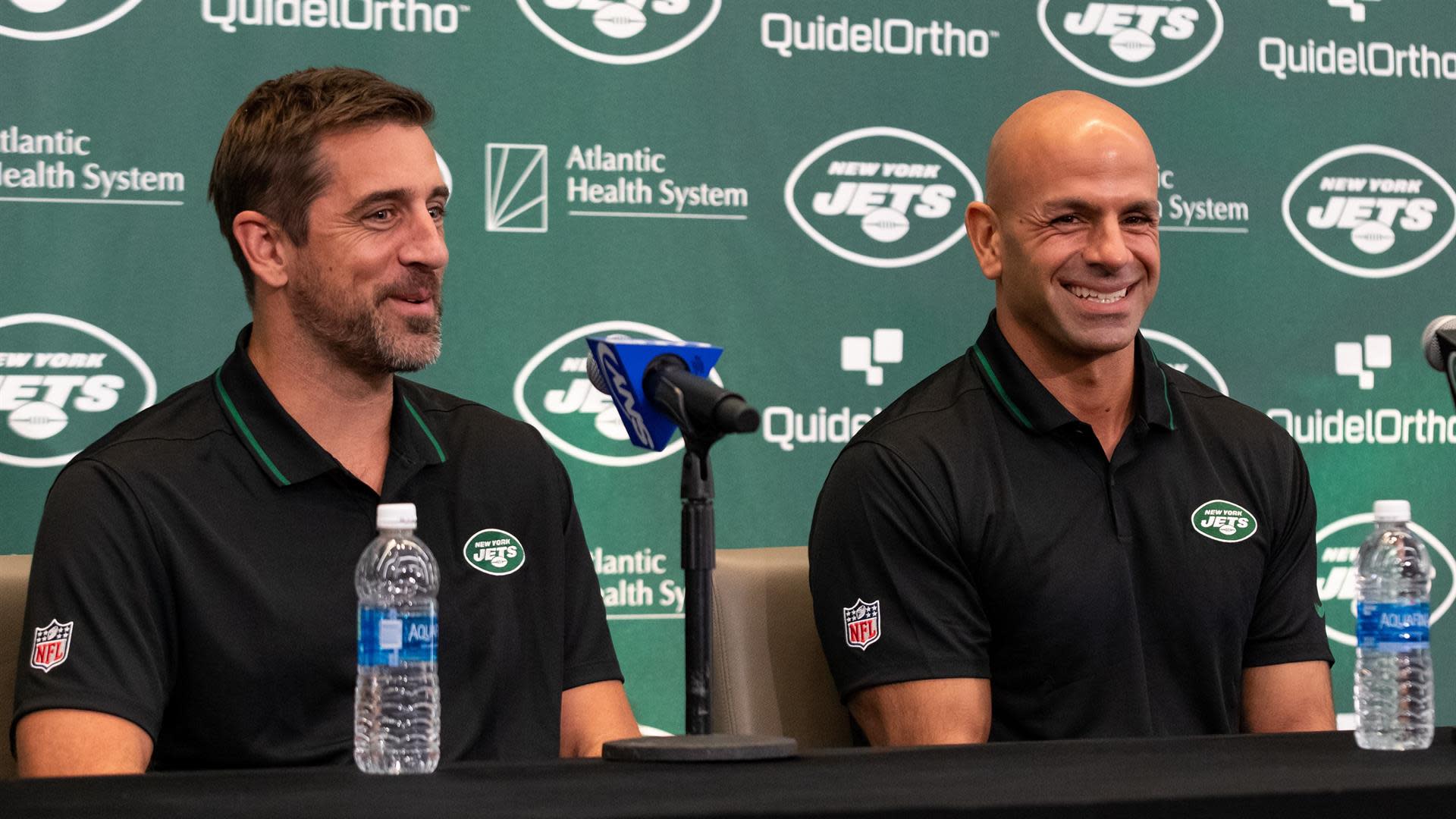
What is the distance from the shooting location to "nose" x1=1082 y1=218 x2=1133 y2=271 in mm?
2529

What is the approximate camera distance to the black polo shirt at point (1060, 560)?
2.37m

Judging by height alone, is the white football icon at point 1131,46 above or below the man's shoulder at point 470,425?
above

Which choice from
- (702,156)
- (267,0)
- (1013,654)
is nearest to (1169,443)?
(1013,654)

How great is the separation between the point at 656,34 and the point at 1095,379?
1085 millimetres

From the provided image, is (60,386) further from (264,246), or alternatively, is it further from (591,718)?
(591,718)

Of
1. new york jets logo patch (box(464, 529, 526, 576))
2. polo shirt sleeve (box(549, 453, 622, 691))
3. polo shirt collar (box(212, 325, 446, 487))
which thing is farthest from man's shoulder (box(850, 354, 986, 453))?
polo shirt collar (box(212, 325, 446, 487))

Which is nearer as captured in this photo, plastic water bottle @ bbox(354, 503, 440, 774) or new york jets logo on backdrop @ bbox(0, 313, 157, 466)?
plastic water bottle @ bbox(354, 503, 440, 774)

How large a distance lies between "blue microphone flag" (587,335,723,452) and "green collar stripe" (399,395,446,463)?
0.74m

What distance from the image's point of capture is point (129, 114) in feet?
9.48

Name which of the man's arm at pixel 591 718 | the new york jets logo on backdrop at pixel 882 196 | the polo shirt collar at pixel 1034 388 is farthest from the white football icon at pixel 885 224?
the man's arm at pixel 591 718

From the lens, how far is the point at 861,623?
235 cm

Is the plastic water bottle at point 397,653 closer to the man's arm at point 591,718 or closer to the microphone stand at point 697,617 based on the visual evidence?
the microphone stand at point 697,617

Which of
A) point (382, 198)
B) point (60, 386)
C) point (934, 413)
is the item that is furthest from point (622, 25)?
point (60, 386)

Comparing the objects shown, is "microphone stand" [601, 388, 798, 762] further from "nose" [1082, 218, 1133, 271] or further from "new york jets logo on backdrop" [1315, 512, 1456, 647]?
"new york jets logo on backdrop" [1315, 512, 1456, 647]
